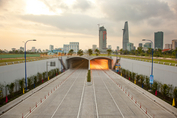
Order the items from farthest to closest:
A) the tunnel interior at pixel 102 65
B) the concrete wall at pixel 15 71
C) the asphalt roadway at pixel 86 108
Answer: the tunnel interior at pixel 102 65, the concrete wall at pixel 15 71, the asphalt roadway at pixel 86 108

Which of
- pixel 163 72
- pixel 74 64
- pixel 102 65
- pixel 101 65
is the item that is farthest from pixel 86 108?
pixel 101 65

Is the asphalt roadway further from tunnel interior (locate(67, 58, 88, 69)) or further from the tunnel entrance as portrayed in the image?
tunnel interior (locate(67, 58, 88, 69))

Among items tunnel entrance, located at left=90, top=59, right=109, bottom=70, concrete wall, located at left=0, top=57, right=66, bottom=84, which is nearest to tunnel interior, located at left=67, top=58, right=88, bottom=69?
tunnel entrance, located at left=90, top=59, right=109, bottom=70

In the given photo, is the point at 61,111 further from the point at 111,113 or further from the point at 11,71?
the point at 11,71

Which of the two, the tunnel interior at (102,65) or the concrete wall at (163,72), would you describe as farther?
the tunnel interior at (102,65)

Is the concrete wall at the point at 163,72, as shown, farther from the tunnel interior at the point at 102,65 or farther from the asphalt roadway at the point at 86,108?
the tunnel interior at the point at 102,65

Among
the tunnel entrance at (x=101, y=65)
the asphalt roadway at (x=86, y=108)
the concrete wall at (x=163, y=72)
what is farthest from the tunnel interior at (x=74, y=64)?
the asphalt roadway at (x=86, y=108)

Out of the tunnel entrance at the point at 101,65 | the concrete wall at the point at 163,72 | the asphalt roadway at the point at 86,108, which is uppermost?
the concrete wall at the point at 163,72

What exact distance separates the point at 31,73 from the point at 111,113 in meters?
23.8

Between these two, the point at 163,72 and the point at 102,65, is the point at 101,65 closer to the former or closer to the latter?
the point at 102,65

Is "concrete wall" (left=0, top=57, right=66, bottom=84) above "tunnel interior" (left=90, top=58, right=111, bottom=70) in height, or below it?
above

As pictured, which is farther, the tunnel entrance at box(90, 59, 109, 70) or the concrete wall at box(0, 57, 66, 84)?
the tunnel entrance at box(90, 59, 109, 70)

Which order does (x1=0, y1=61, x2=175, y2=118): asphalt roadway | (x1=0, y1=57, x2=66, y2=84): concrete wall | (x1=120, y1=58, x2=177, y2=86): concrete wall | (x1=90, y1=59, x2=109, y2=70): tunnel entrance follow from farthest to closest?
(x1=90, y1=59, x2=109, y2=70): tunnel entrance → (x1=0, y1=57, x2=66, y2=84): concrete wall → (x1=120, y1=58, x2=177, y2=86): concrete wall → (x1=0, y1=61, x2=175, y2=118): asphalt roadway

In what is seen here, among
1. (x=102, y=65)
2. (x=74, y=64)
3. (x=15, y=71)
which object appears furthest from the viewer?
(x=102, y=65)
